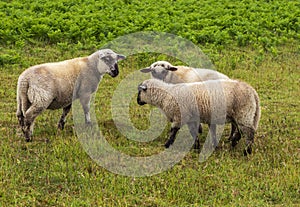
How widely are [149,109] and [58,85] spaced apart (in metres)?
2.74

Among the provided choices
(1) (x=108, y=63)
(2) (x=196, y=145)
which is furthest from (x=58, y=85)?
(2) (x=196, y=145)

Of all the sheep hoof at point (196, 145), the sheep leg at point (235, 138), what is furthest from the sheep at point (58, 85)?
the sheep leg at point (235, 138)

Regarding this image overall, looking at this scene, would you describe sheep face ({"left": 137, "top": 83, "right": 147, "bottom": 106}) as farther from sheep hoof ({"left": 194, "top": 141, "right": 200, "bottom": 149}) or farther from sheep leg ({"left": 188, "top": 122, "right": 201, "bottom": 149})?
sheep hoof ({"left": 194, "top": 141, "right": 200, "bottom": 149})

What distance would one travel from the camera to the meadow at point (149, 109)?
26.2ft

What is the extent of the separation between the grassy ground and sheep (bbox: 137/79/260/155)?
47 centimetres

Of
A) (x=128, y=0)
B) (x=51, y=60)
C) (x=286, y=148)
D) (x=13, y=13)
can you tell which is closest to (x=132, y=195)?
(x=286, y=148)

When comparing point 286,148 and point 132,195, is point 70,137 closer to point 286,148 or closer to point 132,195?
point 132,195

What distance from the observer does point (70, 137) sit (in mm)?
9945

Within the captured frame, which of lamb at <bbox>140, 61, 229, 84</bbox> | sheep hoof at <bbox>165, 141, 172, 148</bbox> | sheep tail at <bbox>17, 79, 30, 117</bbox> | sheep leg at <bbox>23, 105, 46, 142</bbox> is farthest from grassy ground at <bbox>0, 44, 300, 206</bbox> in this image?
lamb at <bbox>140, 61, 229, 84</bbox>

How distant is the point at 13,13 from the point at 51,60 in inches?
188

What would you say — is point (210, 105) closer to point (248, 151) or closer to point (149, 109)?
point (248, 151)

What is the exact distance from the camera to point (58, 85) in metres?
9.95

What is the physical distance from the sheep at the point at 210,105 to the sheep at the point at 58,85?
1.28 m

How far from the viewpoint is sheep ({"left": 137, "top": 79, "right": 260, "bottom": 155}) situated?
941 centimetres
